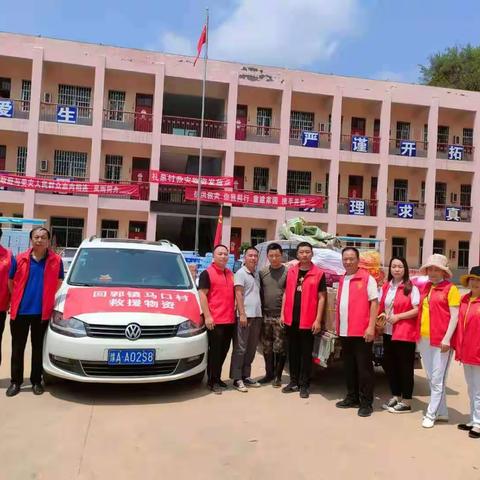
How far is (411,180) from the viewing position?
2836 cm

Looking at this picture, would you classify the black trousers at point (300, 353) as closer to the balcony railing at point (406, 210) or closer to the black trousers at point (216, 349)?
the black trousers at point (216, 349)

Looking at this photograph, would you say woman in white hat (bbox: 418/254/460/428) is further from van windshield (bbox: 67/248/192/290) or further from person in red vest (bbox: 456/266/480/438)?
van windshield (bbox: 67/248/192/290)

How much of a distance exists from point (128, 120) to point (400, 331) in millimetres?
22172

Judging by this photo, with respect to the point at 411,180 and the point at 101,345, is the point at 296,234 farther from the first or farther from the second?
the point at 411,180

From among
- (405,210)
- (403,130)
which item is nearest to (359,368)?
(405,210)

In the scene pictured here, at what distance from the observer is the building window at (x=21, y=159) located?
24.2m

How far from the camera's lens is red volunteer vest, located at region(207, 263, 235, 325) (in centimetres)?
538

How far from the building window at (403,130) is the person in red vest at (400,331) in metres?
A: 25.1

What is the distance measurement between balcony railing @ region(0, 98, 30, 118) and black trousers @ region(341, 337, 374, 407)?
870 inches

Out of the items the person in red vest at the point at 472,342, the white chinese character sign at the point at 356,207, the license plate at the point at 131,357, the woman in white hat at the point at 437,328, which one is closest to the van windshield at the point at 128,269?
the license plate at the point at 131,357

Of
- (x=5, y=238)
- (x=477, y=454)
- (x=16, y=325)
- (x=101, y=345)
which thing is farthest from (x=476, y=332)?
(x=5, y=238)

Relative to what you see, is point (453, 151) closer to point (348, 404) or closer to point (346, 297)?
point (346, 297)

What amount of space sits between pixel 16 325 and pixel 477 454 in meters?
4.50

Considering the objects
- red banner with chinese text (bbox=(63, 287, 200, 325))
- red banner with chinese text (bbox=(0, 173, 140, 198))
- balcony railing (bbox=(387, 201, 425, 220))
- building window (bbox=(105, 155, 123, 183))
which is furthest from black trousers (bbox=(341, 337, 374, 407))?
balcony railing (bbox=(387, 201, 425, 220))
